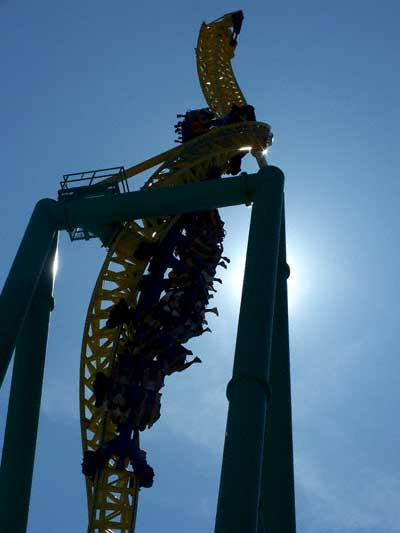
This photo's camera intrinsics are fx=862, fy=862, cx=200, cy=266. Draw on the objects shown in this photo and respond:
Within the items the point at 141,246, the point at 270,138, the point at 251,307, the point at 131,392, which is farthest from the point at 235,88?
the point at 251,307

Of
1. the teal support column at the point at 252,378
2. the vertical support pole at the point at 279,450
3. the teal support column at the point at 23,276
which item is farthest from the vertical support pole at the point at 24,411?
the teal support column at the point at 252,378

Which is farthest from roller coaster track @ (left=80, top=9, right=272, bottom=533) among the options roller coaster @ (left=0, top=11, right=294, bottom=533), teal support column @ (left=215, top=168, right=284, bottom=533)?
teal support column @ (left=215, top=168, right=284, bottom=533)

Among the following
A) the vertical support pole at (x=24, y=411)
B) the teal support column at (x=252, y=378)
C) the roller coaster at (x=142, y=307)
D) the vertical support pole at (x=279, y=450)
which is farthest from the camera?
the roller coaster at (x=142, y=307)

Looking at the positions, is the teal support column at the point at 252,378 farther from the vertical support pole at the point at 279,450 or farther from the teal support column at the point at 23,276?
the teal support column at the point at 23,276

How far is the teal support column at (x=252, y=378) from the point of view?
1043 cm

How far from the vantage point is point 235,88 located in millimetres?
27469

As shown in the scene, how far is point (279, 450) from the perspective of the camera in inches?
589

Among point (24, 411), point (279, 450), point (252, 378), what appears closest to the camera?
point (252, 378)

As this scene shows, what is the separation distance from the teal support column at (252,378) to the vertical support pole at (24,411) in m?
4.44

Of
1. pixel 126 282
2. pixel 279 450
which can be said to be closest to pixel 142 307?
pixel 126 282

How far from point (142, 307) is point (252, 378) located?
812 centimetres

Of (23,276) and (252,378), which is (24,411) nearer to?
(23,276)

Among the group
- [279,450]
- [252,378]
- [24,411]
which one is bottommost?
[252,378]

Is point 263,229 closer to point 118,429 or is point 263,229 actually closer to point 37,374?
point 37,374
